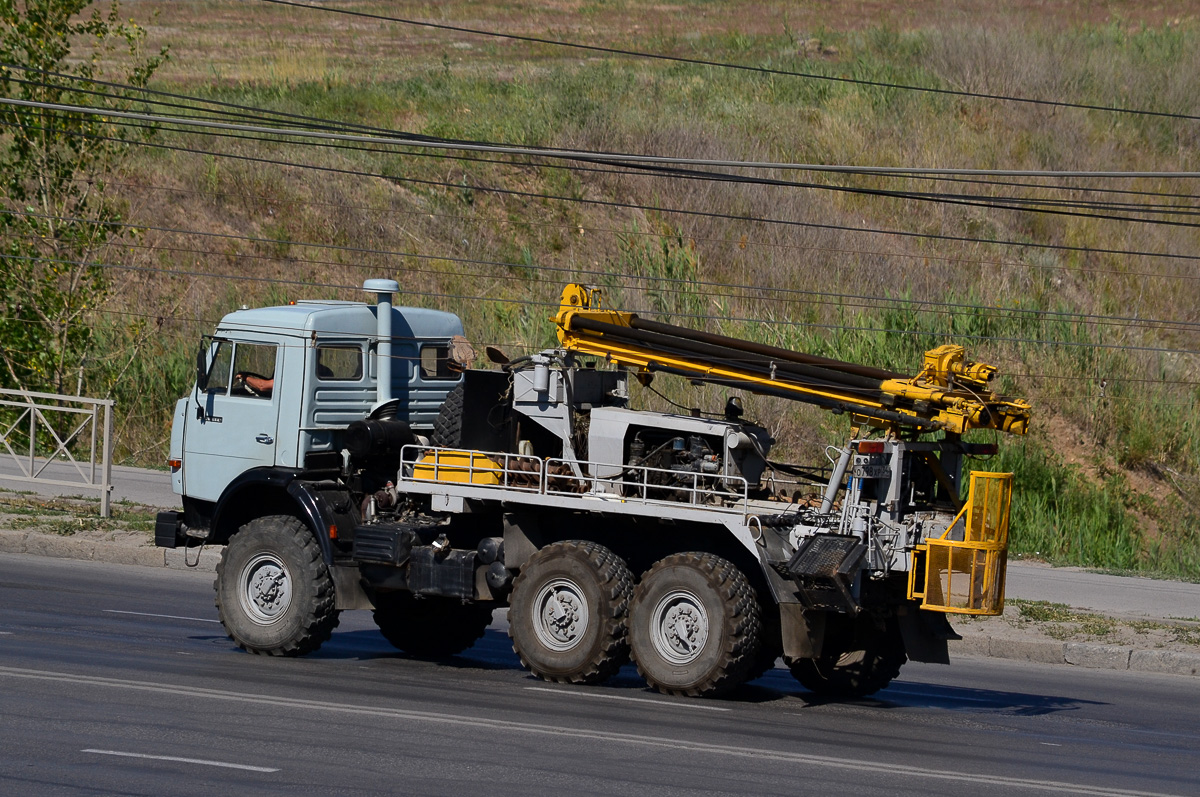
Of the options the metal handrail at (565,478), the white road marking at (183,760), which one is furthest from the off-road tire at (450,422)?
the white road marking at (183,760)

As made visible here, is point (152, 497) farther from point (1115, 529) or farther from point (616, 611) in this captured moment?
point (1115, 529)

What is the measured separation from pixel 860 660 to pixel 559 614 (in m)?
2.40

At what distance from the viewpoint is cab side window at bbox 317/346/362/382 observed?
1221 cm

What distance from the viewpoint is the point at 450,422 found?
1196 centimetres

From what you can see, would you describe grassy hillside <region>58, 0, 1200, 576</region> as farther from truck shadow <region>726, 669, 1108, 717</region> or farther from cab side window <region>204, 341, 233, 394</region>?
cab side window <region>204, 341, 233, 394</region>

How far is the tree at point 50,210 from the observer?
24188mm

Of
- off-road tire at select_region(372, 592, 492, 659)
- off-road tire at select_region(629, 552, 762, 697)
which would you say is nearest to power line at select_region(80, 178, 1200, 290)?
off-road tire at select_region(372, 592, 492, 659)

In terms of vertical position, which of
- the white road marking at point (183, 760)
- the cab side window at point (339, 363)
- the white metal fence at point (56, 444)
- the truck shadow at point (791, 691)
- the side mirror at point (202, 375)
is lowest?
the truck shadow at point (791, 691)

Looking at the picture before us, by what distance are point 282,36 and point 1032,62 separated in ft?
90.8

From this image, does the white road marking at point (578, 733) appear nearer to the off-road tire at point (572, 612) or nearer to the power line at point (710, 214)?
the off-road tire at point (572, 612)

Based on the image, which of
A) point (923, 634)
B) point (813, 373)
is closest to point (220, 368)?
point (813, 373)

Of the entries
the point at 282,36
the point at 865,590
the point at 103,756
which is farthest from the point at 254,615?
the point at 282,36

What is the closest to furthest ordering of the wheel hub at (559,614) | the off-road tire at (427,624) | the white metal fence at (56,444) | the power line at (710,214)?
the wheel hub at (559,614) < the off-road tire at (427,624) < the white metal fence at (56,444) < the power line at (710,214)

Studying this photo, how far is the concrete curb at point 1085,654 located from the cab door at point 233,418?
7.35 metres
